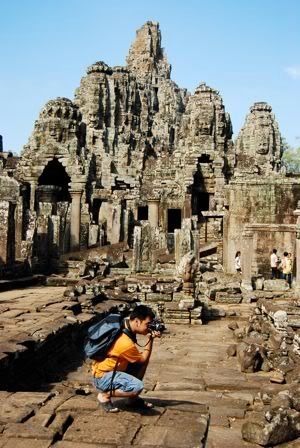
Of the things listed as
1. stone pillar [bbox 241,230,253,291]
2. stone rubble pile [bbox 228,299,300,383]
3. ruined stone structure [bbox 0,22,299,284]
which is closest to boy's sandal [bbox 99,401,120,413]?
stone rubble pile [bbox 228,299,300,383]

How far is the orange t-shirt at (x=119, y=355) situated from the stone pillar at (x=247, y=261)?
10.7 m

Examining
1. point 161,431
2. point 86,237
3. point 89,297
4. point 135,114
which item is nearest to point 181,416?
point 161,431

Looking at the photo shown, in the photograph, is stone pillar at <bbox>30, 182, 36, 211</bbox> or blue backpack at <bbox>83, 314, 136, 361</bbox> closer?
blue backpack at <bbox>83, 314, 136, 361</bbox>

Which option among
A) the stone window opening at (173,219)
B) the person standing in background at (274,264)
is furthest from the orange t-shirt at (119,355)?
the stone window opening at (173,219)

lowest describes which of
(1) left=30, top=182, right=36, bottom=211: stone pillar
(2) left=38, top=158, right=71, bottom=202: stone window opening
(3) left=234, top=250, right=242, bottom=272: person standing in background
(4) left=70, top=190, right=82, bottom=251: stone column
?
(3) left=234, top=250, right=242, bottom=272: person standing in background

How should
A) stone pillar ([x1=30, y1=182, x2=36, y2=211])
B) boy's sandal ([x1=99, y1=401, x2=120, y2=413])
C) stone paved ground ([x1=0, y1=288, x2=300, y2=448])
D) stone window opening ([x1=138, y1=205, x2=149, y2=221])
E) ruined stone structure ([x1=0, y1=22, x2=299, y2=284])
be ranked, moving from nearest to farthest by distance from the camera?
stone paved ground ([x1=0, y1=288, x2=300, y2=448])
boy's sandal ([x1=99, y1=401, x2=120, y2=413])
ruined stone structure ([x1=0, y1=22, x2=299, y2=284])
stone pillar ([x1=30, y1=182, x2=36, y2=211])
stone window opening ([x1=138, y1=205, x2=149, y2=221])

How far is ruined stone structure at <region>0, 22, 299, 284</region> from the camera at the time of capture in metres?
18.4

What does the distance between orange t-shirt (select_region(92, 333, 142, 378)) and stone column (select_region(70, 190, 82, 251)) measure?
18795 mm

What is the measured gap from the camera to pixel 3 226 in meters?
15.4

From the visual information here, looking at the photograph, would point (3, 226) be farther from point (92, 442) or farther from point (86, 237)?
point (92, 442)

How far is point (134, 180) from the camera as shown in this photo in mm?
35812

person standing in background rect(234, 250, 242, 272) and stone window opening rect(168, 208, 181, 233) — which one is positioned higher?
stone window opening rect(168, 208, 181, 233)

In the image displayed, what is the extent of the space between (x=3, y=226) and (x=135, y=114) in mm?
43346

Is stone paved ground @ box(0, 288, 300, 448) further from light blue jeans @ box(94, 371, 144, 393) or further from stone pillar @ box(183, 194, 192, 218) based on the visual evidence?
stone pillar @ box(183, 194, 192, 218)
